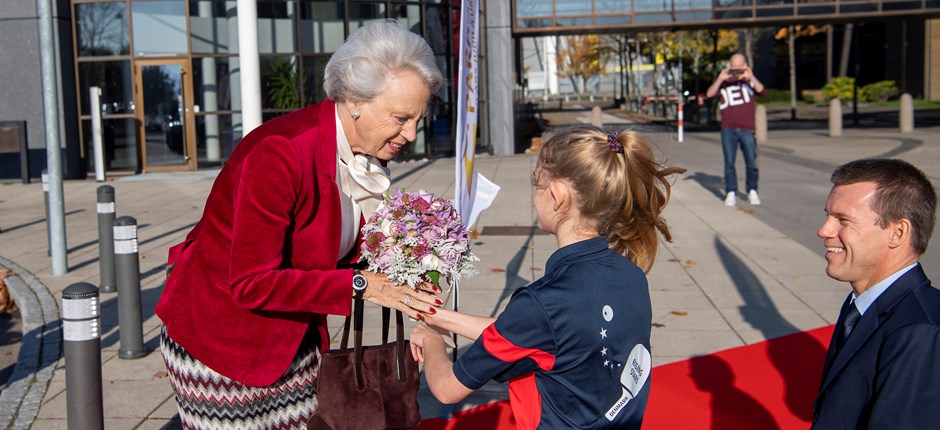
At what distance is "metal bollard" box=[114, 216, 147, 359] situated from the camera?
6.36 metres

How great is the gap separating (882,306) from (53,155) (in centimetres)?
863

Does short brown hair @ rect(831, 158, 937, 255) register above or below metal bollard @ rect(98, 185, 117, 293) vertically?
above

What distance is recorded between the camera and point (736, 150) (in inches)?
524

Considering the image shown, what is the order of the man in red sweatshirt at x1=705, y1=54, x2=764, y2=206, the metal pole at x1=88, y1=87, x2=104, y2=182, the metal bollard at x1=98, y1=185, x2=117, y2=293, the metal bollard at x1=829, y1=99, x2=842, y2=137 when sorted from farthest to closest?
the metal bollard at x1=829, y1=99, x2=842, y2=137 → the metal pole at x1=88, y1=87, x2=104, y2=182 → the man in red sweatshirt at x1=705, y1=54, x2=764, y2=206 → the metal bollard at x1=98, y1=185, x2=117, y2=293

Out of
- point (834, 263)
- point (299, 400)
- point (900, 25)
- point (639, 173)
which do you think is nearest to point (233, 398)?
point (299, 400)

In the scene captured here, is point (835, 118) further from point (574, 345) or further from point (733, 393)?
point (574, 345)

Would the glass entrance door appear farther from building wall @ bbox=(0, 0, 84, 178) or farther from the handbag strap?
the handbag strap

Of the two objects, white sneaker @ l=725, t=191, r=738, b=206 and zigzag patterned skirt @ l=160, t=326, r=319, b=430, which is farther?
white sneaker @ l=725, t=191, r=738, b=206

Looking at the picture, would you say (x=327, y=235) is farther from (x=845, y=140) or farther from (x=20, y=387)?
(x=845, y=140)

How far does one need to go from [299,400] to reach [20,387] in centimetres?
359

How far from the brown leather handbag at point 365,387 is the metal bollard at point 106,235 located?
566 centimetres

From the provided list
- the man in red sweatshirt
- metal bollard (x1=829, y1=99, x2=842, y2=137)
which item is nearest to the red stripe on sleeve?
the man in red sweatshirt

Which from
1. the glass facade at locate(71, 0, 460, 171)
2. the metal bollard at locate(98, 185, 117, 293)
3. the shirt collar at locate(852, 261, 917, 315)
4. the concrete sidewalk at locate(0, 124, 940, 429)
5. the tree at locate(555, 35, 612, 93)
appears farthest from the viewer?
the tree at locate(555, 35, 612, 93)

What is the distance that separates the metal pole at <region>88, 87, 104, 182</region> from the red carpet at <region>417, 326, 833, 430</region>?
15978 millimetres
